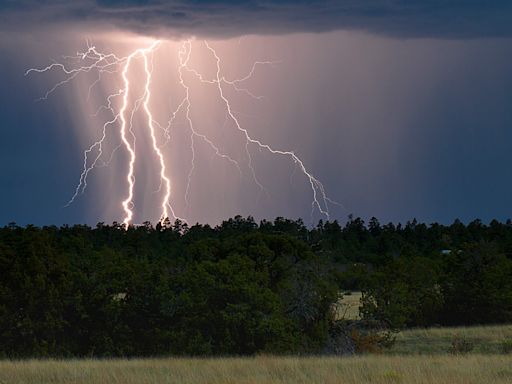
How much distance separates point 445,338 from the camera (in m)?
36.7

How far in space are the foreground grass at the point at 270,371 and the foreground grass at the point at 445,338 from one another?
1047 centimetres

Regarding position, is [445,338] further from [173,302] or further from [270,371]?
[270,371]

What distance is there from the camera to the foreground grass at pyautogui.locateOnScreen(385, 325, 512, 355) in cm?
3212

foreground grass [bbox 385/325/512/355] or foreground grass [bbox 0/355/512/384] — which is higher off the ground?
foreground grass [bbox 0/355/512/384]

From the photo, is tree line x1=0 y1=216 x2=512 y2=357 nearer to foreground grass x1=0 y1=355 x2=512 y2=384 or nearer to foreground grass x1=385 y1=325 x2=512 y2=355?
foreground grass x1=385 y1=325 x2=512 y2=355

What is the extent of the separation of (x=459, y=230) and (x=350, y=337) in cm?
7569

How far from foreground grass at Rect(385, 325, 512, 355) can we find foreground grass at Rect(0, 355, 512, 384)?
34.3 ft

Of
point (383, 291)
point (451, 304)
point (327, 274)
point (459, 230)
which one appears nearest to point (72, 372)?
point (327, 274)

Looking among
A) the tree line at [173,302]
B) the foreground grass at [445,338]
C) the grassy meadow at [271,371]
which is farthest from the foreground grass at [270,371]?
the foreground grass at [445,338]

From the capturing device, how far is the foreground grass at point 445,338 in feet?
105

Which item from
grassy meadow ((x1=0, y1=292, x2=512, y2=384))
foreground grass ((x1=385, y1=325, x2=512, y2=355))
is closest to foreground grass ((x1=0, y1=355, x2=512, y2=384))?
grassy meadow ((x1=0, y1=292, x2=512, y2=384))

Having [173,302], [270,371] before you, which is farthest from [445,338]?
[270,371]

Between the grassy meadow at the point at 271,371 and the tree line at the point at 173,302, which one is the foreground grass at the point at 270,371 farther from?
the tree line at the point at 173,302

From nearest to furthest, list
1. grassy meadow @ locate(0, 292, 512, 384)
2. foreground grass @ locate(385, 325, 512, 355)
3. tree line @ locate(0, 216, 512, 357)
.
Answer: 1. grassy meadow @ locate(0, 292, 512, 384)
2. tree line @ locate(0, 216, 512, 357)
3. foreground grass @ locate(385, 325, 512, 355)
